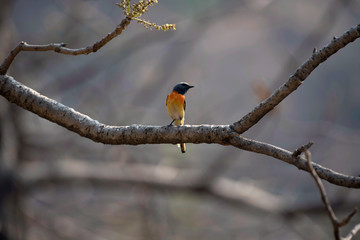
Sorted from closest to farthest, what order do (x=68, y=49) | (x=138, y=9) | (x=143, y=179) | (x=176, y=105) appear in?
(x=138, y=9)
(x=68, y=49)
(x=176, y=105)
(x=143, y=179)

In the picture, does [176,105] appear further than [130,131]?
Yes

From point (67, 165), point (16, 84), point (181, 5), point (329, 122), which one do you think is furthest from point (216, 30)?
point (16, 84)

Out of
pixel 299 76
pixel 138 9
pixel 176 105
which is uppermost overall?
pixel 176 105

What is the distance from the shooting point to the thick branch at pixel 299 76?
1.99 meters

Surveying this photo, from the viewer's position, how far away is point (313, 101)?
1407 cm

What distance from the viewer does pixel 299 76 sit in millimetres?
2094

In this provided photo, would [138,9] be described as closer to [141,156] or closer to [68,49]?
[68,49]

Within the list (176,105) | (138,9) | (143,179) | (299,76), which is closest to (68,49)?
(138,9)

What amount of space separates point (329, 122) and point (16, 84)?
20.6 feet

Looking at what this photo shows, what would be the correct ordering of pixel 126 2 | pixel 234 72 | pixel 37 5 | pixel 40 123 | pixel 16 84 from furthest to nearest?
pixel 234 72 → pixel 37 5 → pixel 40 123 → pixel 16 84 → pixel 126 2

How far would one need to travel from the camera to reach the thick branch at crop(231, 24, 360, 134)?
199cm

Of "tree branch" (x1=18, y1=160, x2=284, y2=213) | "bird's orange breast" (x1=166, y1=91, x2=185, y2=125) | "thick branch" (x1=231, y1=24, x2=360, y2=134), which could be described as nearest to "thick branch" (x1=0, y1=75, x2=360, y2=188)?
"thick branch" (x1=231, y1=24, x2=360, y2=134)

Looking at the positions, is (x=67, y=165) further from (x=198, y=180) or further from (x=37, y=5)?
(x=37, y=5)

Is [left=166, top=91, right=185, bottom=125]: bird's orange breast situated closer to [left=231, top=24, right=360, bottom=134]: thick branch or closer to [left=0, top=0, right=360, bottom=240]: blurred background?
[left=0, top=0, right=360, bottom=240]: blurred background
